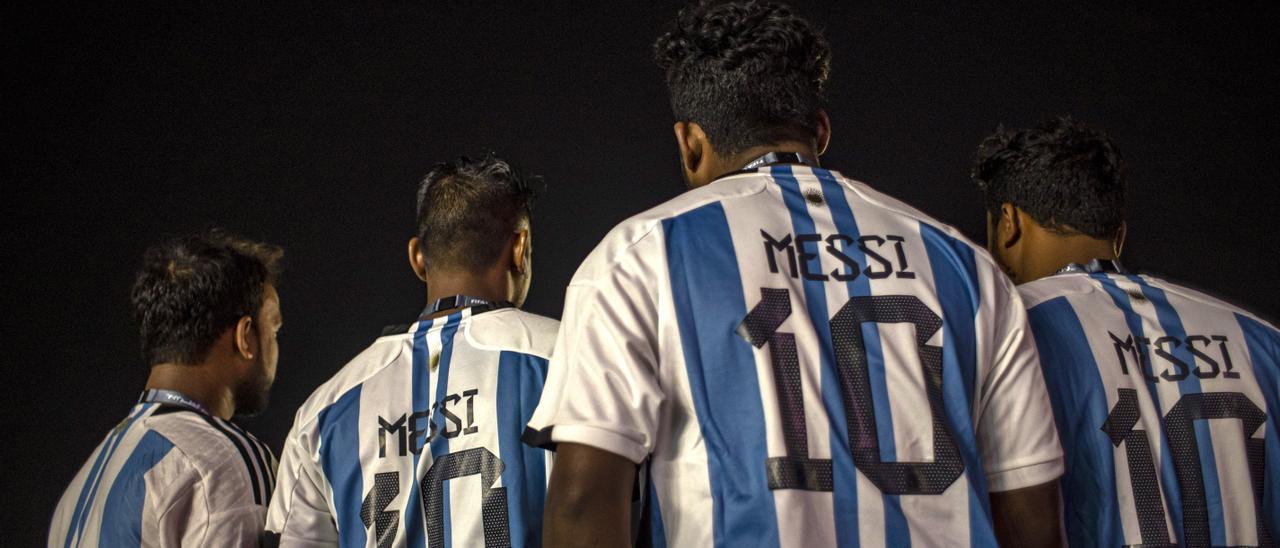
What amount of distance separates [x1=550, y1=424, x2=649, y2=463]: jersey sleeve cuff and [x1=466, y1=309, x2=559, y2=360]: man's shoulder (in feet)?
2.09

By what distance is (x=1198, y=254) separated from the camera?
2982mm

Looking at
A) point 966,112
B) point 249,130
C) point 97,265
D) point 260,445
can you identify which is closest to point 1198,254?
point 966,112

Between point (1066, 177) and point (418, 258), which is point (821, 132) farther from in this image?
point (418, 258)

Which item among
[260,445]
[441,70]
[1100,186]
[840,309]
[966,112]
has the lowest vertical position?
[260,445]

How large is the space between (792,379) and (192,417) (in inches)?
52.0

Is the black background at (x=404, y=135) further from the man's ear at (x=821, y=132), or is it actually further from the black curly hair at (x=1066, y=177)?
the man's ear at (x=821, y=132)

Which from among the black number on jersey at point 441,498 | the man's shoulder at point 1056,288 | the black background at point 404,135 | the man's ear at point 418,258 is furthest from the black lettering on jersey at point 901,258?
the black background at point 404,135

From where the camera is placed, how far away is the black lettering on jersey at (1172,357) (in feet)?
5.27

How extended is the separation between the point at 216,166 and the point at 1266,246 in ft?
9.62

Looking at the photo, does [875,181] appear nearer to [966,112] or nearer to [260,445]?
[966,112]

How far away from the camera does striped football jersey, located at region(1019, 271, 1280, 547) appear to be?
5.04 ft

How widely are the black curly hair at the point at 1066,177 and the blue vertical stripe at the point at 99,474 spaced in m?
1.59

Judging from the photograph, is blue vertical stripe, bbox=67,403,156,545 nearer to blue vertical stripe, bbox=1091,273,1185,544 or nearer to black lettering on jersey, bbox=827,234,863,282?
black lettering on jersey, bbox=827,234,863,282

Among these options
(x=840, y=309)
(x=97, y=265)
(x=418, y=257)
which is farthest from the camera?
(x=97, y=265)
